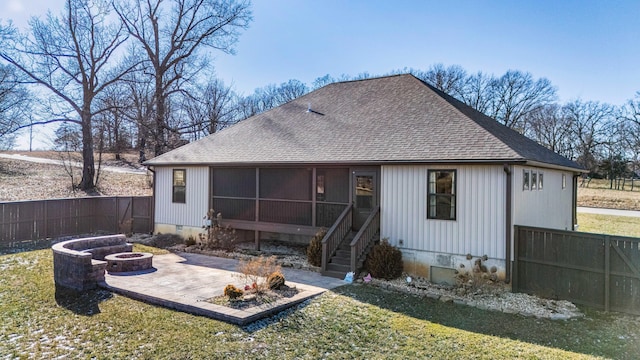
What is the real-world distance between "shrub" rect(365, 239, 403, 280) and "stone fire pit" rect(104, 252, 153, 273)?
19.8 feet

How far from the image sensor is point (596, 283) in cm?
814

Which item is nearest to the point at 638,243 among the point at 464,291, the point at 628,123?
the point at 464,291

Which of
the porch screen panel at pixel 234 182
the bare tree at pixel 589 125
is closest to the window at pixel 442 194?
the porch screen panel at pixel 234 182

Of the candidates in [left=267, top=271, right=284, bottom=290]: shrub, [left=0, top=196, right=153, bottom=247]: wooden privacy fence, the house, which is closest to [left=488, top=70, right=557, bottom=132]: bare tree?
the house

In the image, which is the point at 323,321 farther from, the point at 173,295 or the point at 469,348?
the point at 173,295

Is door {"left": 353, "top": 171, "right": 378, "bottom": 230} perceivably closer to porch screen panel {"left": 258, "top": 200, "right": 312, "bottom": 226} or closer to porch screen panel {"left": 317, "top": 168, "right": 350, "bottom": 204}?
porch screen panel {"left": 317, "top": 168, "right": 350, "bottom": 204}

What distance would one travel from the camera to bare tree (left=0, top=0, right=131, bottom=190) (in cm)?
2191

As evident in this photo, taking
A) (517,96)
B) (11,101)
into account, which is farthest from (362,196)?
(517,96)

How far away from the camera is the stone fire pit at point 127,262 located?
33.6 feet

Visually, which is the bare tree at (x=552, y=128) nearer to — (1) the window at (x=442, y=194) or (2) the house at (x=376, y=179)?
(2) the house at (x=376, y=179)

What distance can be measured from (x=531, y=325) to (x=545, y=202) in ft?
21.8

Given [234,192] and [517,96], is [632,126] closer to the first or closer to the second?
[517,96]

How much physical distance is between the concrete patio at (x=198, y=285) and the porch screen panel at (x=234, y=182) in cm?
292

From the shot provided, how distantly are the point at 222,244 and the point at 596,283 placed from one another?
10.7 meters
